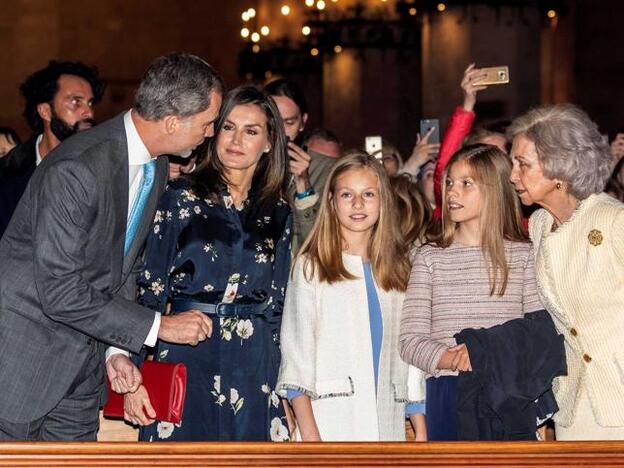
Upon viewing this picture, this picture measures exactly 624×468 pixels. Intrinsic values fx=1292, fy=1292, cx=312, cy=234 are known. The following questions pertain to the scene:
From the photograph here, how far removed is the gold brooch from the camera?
4.77 meters

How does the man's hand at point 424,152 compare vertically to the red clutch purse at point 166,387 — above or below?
above

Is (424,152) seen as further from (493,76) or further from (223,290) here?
(223,290)

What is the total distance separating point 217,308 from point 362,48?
18.2 m

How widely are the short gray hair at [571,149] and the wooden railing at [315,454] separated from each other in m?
1.49

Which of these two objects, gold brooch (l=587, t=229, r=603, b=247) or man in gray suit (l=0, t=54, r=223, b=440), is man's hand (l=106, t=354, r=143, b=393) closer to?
man in gray suit (l=0, t=54, r=223, b=440)

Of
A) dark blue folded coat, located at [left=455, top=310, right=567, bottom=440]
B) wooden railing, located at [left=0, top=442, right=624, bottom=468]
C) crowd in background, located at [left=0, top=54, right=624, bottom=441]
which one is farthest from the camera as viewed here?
dark blue folded coat, located at [left=455, top=310, right=567, bottom=440]

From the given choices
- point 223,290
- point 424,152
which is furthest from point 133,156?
point 424,152

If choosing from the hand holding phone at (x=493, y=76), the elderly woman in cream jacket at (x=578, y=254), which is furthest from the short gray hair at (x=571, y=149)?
the hand holding phone at (x=493, y=76)

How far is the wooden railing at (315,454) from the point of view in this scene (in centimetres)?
349

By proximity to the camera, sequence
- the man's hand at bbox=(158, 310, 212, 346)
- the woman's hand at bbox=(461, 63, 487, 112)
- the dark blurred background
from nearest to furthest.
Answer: the man's hand at bbox=(158, 310, 212, 346), the woman's hand at bbox=(461, 63, 487, 112), the dark blurred background

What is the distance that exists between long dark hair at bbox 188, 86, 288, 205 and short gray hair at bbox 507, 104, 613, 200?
3.54 ft

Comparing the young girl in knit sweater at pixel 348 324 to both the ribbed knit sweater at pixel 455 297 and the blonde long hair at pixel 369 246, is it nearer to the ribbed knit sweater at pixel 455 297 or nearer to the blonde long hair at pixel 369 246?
the blonde long hair at pixel 369 246

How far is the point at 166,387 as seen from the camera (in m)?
4.73

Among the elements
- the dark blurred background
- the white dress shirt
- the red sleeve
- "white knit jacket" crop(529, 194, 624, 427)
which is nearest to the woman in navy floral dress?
the white dress shirt
